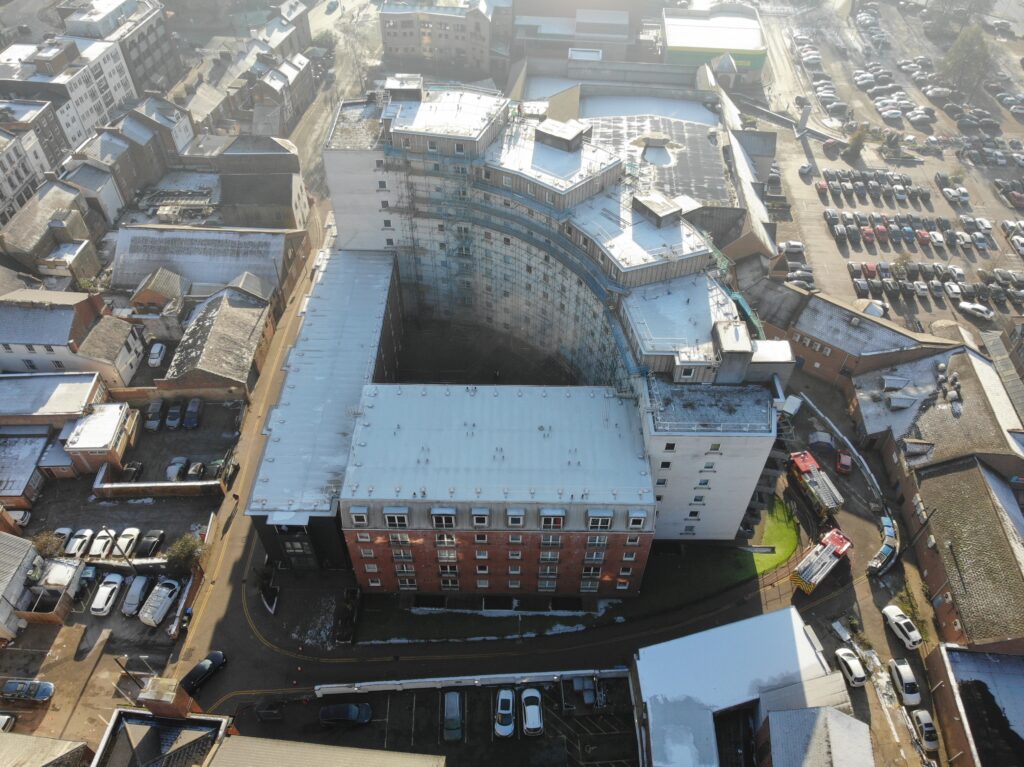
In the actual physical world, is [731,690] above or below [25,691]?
above

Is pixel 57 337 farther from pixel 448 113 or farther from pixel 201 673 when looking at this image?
pixel 448 113

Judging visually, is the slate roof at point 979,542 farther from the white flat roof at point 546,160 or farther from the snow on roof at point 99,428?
the snow on roof at point 99,428

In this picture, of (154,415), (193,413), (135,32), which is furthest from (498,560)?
(135,32)

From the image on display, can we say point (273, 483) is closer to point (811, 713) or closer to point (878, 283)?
point (811, 713)

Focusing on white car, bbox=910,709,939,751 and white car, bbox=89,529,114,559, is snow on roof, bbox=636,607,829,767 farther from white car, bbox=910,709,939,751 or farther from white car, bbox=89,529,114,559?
white car, bbox=89,529,114,559

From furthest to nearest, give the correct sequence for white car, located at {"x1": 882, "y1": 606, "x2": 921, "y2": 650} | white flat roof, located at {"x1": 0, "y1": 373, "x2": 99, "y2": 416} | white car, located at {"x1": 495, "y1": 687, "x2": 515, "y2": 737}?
white flat roof, located at {"x1": 0, "y1": 373, "x2": 99, "y2": 416}
white car, located at {"x1": 882, "y1": 606, "x2": 921, "y2": 650}
white car, located at {"x1": 495, "y1": 687, "x2": 515, "y2": 737}

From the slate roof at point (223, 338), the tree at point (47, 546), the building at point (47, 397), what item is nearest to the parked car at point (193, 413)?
the slate roof at point (223, 338)

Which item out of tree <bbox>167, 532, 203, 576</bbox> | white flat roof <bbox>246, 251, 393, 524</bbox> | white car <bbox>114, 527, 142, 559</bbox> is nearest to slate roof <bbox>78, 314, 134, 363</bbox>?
white car <bbox>114, 527, 142, 559</bbox>
